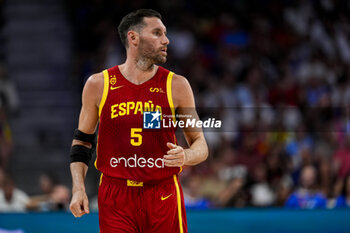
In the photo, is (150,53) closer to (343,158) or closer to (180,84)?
(180,84)

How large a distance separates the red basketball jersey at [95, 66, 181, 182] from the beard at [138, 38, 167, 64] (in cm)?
18

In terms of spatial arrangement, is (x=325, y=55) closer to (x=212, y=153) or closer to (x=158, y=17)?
(x=212, y=153)

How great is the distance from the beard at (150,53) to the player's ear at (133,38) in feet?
0.14

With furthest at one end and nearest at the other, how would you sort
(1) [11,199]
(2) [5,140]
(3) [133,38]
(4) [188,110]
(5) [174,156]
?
1. (2) [5,140]
2. (1) [11,199]
3. (3) [133,38]
4. (4) [188,110]
5. (5) [174,156]

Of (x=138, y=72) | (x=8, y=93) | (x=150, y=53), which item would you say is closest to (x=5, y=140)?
(x=8, y=93)

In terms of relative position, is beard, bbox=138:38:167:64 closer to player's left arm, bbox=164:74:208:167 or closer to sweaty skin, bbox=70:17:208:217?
sweaty skin, bbox=70:17:208:217

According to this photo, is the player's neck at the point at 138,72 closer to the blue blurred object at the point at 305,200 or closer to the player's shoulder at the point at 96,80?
the player's shoulder at the point at 96,80

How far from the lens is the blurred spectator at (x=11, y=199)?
24.8ft

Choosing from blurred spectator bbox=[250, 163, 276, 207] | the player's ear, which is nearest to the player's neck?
the player's ear

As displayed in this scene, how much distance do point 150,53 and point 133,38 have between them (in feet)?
0.60

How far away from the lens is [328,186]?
7.75 m

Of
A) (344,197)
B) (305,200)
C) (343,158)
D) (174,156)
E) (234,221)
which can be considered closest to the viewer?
(174,156)

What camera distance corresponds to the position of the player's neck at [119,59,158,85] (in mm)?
4074

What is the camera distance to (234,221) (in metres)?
6.62
